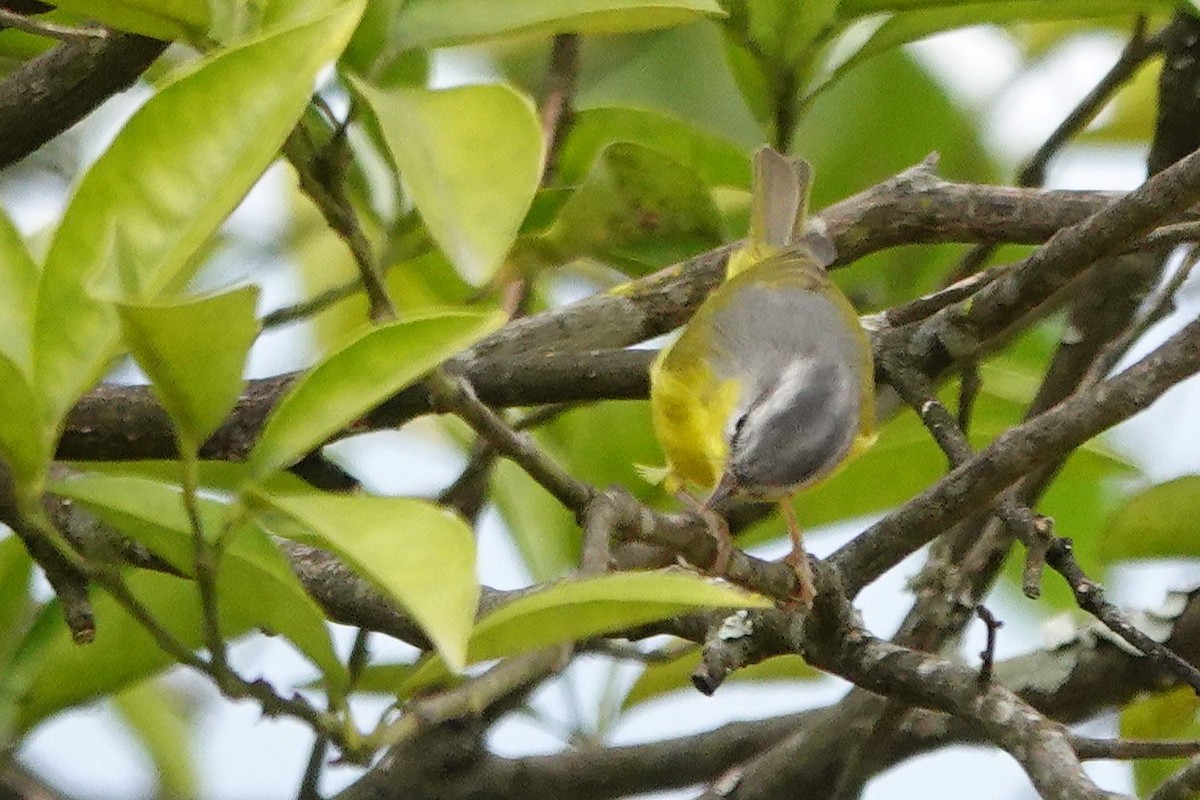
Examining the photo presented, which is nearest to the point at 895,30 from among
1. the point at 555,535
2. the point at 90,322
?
the point at 555,535

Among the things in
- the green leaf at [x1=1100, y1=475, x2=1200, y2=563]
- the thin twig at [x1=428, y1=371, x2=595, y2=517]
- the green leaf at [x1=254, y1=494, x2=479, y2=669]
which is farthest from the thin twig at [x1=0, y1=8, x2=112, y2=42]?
the green leaf at [x1=1100, y1=475, x2=1200, y2=563]

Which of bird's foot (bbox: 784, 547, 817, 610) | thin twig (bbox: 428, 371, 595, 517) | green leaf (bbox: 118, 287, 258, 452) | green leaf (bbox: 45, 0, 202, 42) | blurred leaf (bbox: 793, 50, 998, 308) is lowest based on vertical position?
green leaf (bbox: 118, 287, 258, 452)

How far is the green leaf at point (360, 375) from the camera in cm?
67

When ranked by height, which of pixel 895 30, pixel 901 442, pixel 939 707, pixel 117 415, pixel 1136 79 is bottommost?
pixel 939 707

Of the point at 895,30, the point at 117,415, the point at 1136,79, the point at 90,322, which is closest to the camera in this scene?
the point at 90,322

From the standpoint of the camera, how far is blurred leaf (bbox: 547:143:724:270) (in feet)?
4.02

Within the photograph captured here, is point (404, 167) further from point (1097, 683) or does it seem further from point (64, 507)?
point (1097, 683)

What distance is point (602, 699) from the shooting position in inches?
65.6

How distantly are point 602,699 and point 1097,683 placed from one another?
51 centimetres

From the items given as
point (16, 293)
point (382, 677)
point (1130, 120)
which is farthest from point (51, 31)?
point (1130, 120)

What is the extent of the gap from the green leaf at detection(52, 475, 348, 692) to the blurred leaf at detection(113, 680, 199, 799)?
0.84 m

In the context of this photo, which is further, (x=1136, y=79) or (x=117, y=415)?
(x=1136, y=79)

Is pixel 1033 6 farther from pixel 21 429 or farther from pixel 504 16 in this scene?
pixel 21 429

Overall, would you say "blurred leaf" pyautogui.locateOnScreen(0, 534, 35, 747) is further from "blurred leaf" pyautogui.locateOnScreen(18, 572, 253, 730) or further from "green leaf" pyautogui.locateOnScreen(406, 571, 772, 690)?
"green leaf" pyautogui.locateOnScreen(406, 571, 772, 690)
